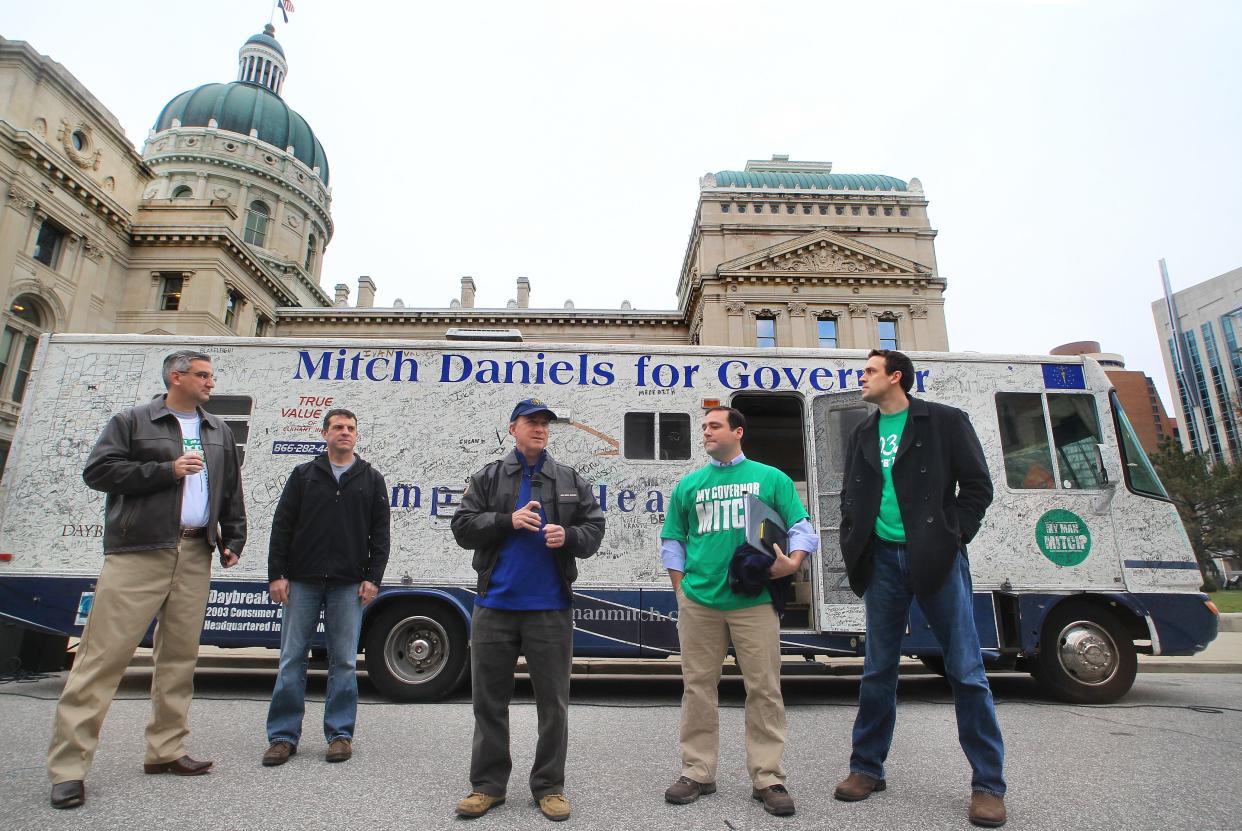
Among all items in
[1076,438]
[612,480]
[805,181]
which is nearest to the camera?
[612,480]

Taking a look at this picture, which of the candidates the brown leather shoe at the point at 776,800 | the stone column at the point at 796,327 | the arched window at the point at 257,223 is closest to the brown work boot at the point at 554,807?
the brown leather shoe at the point at 776,800

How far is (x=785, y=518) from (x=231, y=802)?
3.04m

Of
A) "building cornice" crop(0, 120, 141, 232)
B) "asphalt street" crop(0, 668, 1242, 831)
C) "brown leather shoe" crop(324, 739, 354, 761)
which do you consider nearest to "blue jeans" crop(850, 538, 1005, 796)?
"asphalt street" crop(0, 668, 1242, 831)

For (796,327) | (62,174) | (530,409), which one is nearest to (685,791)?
(530,409)

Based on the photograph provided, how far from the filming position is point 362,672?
7.69 metres

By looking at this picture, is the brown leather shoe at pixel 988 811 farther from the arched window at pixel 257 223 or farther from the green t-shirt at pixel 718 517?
the arched window at pixel 257 223

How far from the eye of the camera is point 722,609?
3355 mm

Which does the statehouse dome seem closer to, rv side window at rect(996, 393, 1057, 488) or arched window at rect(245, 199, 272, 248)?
arched window at rect(245, 199, 272, 248)

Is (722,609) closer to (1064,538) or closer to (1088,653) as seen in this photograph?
(1064,538)

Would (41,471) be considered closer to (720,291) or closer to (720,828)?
(720,828)

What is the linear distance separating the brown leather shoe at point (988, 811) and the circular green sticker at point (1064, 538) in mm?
3911

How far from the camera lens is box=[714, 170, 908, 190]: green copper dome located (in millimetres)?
43125

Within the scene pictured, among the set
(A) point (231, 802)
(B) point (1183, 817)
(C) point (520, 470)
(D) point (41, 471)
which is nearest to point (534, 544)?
(C) point (520, 470)

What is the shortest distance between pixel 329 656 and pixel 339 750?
1.76 feet
